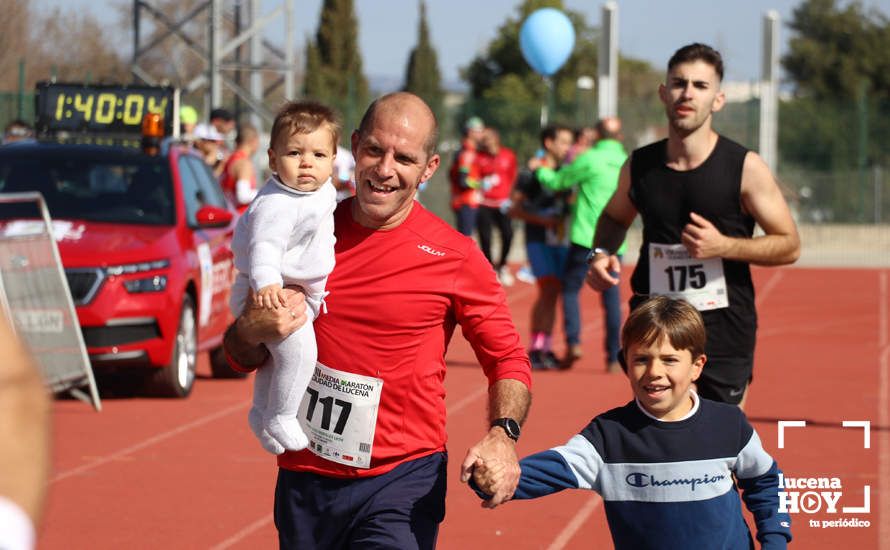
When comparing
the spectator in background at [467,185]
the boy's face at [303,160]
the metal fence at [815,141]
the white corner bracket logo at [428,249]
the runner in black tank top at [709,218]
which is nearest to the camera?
the white corner bracket logo at [428,249]

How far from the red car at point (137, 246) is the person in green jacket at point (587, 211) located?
2.86 meters

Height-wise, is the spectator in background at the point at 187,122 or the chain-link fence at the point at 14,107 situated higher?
the chain-link fence at the point at 14,107

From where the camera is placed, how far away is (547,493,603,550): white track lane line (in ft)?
23.0

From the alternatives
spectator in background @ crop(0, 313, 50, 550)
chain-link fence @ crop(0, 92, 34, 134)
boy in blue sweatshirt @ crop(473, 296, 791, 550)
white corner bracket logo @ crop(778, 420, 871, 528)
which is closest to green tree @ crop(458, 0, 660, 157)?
chain-link fence @ crop(0, 92, 34, 134)

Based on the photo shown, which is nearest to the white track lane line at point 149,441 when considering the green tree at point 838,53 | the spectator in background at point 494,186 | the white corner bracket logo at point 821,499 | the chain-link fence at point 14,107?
Result: the white corner bracket logo at point 821,499

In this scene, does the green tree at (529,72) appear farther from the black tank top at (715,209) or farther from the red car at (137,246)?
the black tank top at (715,209)

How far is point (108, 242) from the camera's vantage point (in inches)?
428

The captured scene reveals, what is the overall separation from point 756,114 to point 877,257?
15.2ft

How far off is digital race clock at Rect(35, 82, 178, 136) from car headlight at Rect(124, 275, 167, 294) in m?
2.70

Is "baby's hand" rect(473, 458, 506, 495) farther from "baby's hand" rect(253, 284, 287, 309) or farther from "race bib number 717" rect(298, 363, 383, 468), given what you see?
"baby's hand" rect(253, 284, 287, 309)

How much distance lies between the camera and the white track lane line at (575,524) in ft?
23.0

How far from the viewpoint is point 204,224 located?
11.2 m

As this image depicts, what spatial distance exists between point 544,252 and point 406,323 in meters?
9.45

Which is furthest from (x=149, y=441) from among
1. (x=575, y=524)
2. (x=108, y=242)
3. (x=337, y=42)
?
(x=337, y=42)
